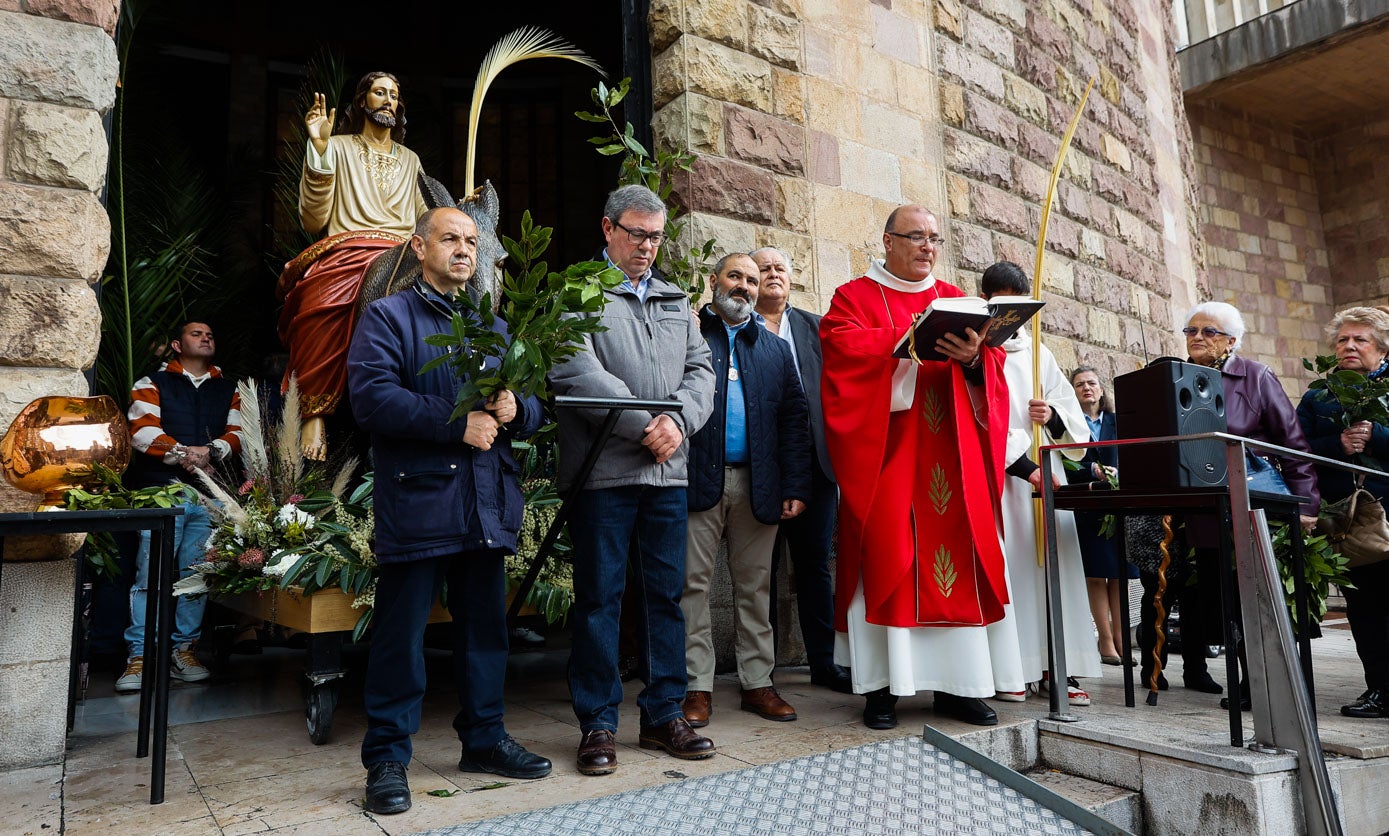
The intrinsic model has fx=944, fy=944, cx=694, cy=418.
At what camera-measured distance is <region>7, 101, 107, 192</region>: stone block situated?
315 cm

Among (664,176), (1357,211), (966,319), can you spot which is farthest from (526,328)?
(1357,211)

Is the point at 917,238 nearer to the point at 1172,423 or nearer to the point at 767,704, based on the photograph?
the point at 1172,423

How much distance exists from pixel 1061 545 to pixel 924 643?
0.90 meters

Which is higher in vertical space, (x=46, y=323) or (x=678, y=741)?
(x=46, y=323)

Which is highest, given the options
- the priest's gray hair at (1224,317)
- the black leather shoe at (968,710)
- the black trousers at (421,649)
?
the priest's gray hair at (1224,317)

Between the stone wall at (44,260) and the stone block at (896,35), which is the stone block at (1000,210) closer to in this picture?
the stone block at (896,35)

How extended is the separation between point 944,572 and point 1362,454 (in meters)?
1.84

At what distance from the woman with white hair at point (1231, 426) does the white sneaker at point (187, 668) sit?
178 inches

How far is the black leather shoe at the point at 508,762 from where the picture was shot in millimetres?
2744

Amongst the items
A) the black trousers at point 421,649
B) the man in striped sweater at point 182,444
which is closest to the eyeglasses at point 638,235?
the black trousers at point 421,649

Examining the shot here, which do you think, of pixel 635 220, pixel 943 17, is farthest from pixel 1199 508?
pixel 943 17

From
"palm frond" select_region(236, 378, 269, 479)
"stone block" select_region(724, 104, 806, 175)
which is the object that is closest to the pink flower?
"palm frond" select_region(236, 378, 269, 479)

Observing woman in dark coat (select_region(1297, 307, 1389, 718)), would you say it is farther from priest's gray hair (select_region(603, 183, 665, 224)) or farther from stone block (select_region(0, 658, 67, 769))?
stone block (select_region(0, 658, 67, 769))

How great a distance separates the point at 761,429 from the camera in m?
3.70
